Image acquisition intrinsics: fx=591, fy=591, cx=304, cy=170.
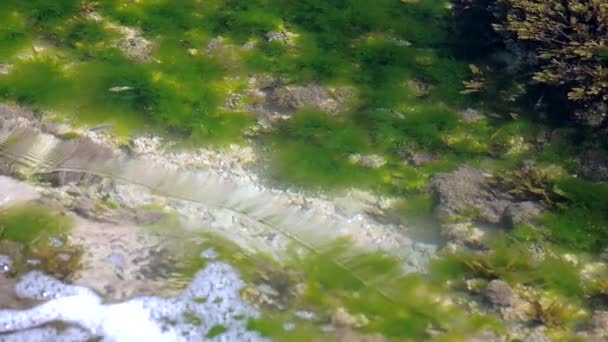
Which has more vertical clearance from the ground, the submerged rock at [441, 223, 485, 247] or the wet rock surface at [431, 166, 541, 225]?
the wet rock surface at [431, 166, 541, 225]

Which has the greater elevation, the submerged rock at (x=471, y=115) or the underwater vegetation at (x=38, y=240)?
the submerged rock at (x=471, y=115)

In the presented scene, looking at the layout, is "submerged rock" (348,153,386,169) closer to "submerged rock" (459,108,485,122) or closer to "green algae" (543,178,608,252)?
"submerged rock" (459,108,485,122)

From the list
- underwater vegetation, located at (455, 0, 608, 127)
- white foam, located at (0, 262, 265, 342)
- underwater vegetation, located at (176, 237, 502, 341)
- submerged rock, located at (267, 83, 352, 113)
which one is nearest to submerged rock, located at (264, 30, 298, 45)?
submerged rock, located at (267, 83, 352, 113)

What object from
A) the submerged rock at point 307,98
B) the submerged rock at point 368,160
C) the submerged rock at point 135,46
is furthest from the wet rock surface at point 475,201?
the submerged rock at point 135,46

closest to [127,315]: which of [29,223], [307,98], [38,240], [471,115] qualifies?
[38,240]

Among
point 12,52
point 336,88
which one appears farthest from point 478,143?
point 12,52

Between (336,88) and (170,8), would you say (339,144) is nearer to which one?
(336,88)

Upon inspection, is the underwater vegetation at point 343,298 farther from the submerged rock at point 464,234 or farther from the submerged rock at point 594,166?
the submerged rock at point 594,166

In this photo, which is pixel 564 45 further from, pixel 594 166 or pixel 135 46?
pixel 135 46

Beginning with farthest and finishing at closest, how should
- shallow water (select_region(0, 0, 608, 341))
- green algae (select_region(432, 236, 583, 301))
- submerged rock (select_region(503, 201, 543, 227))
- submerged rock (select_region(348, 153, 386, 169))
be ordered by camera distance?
submerged rock (select_region(348, 153, 386, 169))
submerged rock (select_region(503, 201, 543, 227))
green algae (select_region(432, 236, 583, 301))
shallow water (select_region(0, 0, 608, 341))

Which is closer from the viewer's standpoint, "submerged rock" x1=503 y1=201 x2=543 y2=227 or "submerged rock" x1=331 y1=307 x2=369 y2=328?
"submerged rock" x1=331 y1=307 x2=369 y2=328
